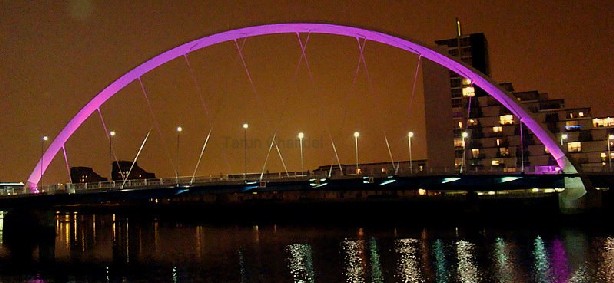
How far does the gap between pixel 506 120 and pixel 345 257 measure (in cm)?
6098

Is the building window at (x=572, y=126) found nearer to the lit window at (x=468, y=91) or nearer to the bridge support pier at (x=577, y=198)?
the lit window at (x=468, y=91)

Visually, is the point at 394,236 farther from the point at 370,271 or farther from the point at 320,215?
the point at 320,215

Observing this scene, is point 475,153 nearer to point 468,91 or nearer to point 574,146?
point 468,91

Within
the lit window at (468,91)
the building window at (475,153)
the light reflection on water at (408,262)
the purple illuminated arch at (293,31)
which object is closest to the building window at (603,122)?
the building window at (475,153)

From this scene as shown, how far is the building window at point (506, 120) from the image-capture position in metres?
99.7

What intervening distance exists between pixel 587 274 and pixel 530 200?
35.1 meters

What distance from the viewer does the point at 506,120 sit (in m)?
99.9

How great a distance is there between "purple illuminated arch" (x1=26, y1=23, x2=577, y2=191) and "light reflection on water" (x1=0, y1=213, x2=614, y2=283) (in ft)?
31.1

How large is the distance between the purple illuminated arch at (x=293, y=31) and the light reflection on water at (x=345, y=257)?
31.1 ft

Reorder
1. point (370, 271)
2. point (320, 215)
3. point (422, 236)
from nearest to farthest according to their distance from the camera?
point (370, 271)
point (422, 236)
point (320, 215)

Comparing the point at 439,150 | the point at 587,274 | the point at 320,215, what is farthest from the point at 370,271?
the point at 439,150

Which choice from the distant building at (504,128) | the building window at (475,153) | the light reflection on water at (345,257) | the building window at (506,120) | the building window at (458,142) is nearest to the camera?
the light reflection on water at (345,257)

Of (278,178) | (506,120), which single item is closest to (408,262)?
(278,178)

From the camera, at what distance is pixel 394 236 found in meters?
57.4
